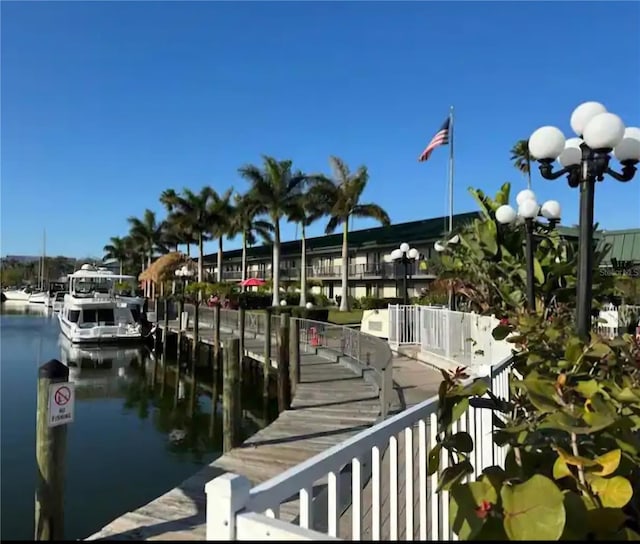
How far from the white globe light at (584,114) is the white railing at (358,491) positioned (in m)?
2.69

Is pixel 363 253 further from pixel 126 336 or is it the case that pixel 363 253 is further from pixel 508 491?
pixel 508 491

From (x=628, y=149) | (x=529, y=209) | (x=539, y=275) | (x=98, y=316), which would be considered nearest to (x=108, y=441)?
(x=529, y=209)

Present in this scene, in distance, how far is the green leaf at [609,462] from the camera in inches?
80.3

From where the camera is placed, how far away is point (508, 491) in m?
1.77

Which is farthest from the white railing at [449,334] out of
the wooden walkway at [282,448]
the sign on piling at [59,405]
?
the sign on piling at [59,405]

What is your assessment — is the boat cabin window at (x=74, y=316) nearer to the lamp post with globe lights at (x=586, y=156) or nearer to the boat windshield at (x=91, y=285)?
the boat windshield at (x=91, y=285)

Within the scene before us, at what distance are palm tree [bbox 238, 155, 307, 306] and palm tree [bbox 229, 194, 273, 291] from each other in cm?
86

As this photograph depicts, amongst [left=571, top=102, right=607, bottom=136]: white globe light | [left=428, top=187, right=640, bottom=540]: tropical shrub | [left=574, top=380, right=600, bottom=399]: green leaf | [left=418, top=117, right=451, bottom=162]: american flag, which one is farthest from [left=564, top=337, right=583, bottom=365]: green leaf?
[left=418, top=117, right=451, bottom=162]: american flag

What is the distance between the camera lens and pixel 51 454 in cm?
507

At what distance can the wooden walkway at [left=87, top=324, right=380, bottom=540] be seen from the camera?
15.4ft

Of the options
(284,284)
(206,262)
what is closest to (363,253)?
(284,284)

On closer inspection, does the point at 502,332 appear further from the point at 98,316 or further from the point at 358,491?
the point at 98,316

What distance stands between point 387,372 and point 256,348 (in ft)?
36.1

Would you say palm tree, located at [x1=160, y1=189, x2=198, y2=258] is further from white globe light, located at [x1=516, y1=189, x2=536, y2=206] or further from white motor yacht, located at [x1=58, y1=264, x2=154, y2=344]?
white globe light, located at [x1=516, y1=189, x2=536, y2=206]
